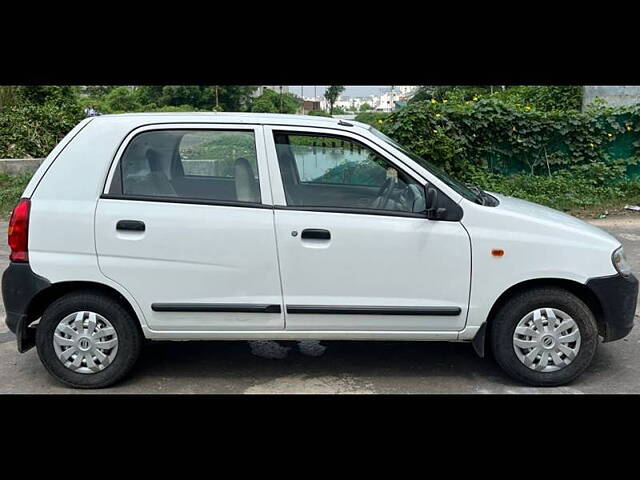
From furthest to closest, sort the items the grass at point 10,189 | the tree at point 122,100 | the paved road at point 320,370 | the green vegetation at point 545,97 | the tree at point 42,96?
the tree at point 122,100 < the tree at point 42,96 < the green vegetation at point 545,97 < the grass at point 10,189 < the paved road at point 320,370

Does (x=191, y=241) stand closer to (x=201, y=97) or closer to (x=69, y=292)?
(x=69, y=292)

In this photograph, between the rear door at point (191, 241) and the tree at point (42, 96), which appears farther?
the tree at point (42, 96)

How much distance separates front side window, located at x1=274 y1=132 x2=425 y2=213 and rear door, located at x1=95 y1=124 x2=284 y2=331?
0.20m

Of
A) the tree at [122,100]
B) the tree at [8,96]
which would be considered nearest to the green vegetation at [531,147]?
the tree at [8,96]

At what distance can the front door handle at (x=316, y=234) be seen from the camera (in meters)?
3.93

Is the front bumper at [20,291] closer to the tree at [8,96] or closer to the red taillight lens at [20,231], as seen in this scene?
the red taillight lens at [20,231]

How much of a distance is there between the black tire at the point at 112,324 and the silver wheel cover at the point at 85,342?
27 mm

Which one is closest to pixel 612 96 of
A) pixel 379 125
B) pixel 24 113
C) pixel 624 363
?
pixel 379 125

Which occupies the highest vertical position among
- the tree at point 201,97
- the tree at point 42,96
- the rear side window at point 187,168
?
the tree at point 201,97

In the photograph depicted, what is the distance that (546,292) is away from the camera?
4.01 m

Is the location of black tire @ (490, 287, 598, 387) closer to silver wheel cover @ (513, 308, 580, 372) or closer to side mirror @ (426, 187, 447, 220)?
silver wheel cover @ (513, 308, 580, 372)

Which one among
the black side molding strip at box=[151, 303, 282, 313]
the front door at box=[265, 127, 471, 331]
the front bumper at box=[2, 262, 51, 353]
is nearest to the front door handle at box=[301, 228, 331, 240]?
the front door at box=[265, 127, 471, 331]

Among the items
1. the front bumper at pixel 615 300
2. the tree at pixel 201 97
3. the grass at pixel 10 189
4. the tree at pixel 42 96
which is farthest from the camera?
the tree at pixel 201 97

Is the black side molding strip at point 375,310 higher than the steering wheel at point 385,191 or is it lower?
lower
